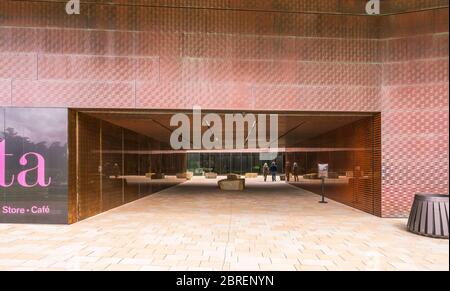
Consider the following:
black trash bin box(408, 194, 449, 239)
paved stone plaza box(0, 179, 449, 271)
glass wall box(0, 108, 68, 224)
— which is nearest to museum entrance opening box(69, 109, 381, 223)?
glass wall box(0, 108, 68, 224)

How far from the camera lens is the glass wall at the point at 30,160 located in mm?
8727

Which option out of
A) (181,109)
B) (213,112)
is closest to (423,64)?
(213,112)

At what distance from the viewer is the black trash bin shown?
6.95 meters

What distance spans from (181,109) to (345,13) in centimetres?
545

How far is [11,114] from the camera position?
8773 millimetres

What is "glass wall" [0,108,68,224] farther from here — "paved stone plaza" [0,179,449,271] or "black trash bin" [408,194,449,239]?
"black trash bin" [408,194,449,239]

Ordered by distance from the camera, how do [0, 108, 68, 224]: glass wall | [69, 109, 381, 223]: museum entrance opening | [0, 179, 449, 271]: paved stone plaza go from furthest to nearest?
1. [69, 109, 381, 223]: museum entrance opening
2. [0, 108, 68, 224]: glass wall
3. [0, 179, 449, 271]: paved stone plaza

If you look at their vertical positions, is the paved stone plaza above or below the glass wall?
below

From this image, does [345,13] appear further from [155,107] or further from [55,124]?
[55,124]

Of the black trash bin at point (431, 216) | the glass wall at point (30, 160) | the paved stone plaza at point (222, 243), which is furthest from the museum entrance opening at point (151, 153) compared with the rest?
the black trash bin at point (431, 216)

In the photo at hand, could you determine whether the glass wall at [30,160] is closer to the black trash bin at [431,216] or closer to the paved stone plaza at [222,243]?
the paved stone plaza at [222,243]

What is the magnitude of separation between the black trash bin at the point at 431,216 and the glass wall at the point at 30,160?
8.74 m

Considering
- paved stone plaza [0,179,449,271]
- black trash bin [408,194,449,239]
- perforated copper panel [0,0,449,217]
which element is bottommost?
paved stone plaza [0,179,449,271]

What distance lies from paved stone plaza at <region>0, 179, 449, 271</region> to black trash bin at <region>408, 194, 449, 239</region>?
23 cm
